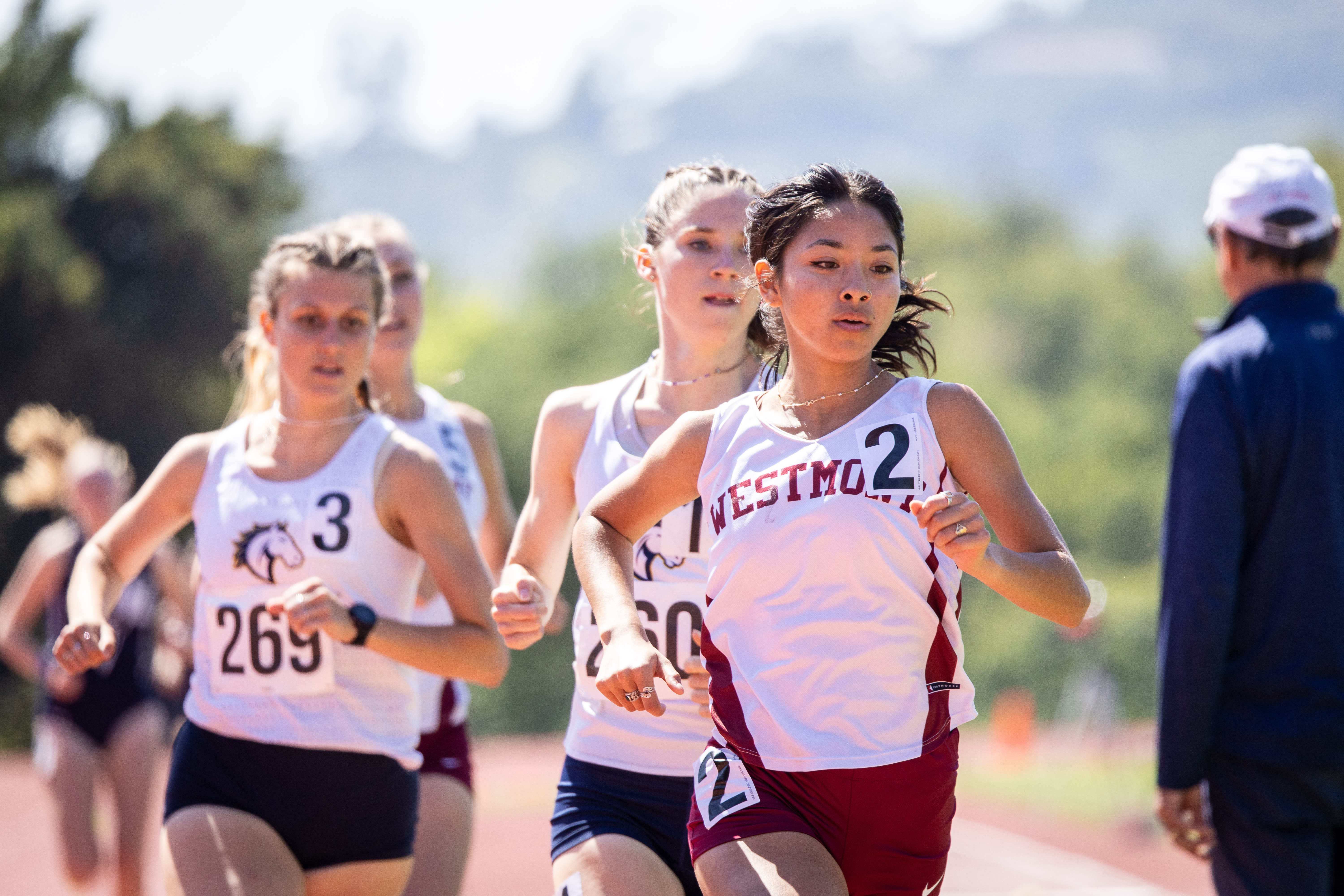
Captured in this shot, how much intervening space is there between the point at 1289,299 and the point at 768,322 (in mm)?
1518

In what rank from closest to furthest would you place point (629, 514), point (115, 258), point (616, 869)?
point (629, 514), point (616, 869), point (115, 258)

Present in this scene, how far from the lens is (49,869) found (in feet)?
37.4

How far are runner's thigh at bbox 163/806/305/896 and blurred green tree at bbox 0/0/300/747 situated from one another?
A: 2150cm

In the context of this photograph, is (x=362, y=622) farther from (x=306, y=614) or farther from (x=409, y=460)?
(x=409, y=460)

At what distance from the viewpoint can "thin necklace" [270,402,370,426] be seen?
387 cm

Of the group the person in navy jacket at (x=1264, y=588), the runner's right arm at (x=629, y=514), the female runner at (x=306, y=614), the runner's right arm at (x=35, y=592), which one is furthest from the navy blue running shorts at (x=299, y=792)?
the runner's right arm at (x=35, y=592)

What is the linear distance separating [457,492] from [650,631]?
1.08 meters

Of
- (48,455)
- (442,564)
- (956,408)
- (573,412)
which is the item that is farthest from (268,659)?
(48,455)

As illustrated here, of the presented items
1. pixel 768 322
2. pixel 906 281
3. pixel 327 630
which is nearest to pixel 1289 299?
pixel 906 281

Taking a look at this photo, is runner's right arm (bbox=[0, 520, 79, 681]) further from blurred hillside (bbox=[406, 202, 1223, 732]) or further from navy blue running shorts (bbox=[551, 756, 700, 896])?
navy blue running shorts (bbox=[551, 756, 700, 896])

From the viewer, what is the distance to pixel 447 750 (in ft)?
15.0

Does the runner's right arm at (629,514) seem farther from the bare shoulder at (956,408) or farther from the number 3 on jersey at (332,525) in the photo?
the number 3 on jersey at (332,525)

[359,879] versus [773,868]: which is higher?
[773,868]

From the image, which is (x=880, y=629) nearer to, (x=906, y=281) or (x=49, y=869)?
(x=906, y=281)
